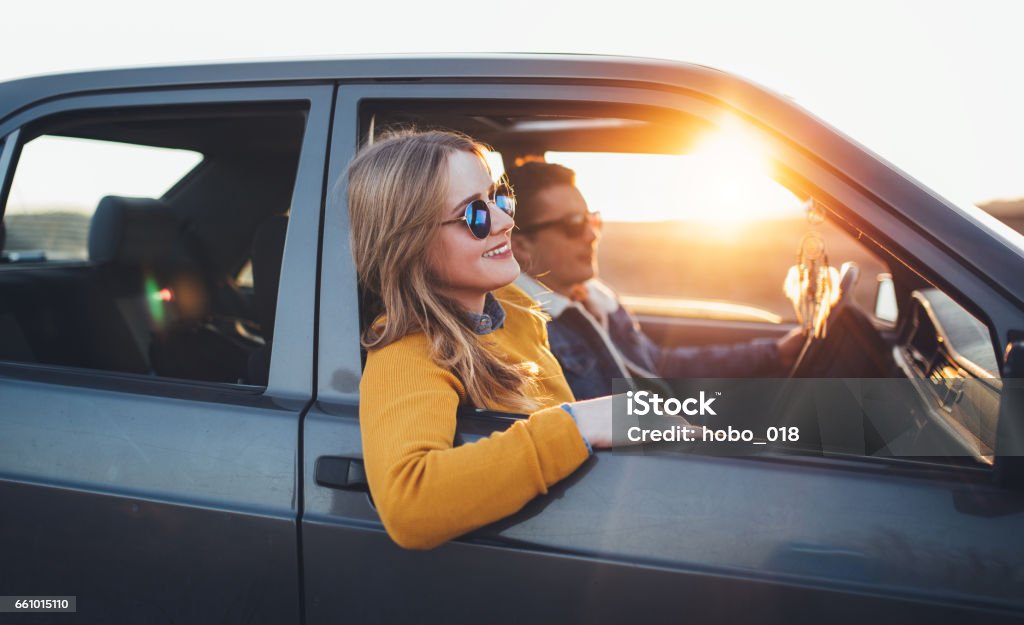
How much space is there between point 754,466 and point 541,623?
43 centimetres

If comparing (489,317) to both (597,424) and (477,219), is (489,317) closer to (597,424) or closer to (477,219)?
(477,219)

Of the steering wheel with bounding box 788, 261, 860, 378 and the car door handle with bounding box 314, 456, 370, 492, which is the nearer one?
the car door handle with bounding box 314, 456, 370, 492

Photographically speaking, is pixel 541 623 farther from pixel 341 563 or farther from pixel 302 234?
pixel 302 234

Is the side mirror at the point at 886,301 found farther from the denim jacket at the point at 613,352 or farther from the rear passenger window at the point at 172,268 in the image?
the rear passenger window at the point at 172,268

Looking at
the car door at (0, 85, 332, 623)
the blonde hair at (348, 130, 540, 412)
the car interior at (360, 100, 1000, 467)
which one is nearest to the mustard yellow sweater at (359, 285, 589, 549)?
the blonde hair at (348, 130, 540, 412)

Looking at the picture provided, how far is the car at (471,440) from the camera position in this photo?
3.67 feet

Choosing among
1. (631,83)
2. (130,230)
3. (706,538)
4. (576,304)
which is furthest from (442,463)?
(130,230)

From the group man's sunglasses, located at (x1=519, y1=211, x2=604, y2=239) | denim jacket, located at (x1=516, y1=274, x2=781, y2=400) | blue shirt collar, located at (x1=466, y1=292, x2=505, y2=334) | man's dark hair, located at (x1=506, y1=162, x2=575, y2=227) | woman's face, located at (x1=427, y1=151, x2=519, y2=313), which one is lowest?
denim jacket, located at (x1=516, y1=274, x2=781, y2=400)

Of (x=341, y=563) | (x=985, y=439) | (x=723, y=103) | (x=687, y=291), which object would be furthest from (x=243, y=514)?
(x=687, y=291)

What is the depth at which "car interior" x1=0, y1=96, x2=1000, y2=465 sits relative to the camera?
1450 millimetres

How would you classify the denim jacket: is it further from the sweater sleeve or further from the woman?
the sweater sleeve

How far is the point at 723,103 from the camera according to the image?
1.28 m

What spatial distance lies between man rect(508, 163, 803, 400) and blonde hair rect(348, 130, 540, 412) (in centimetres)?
85

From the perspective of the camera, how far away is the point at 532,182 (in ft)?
8.75
